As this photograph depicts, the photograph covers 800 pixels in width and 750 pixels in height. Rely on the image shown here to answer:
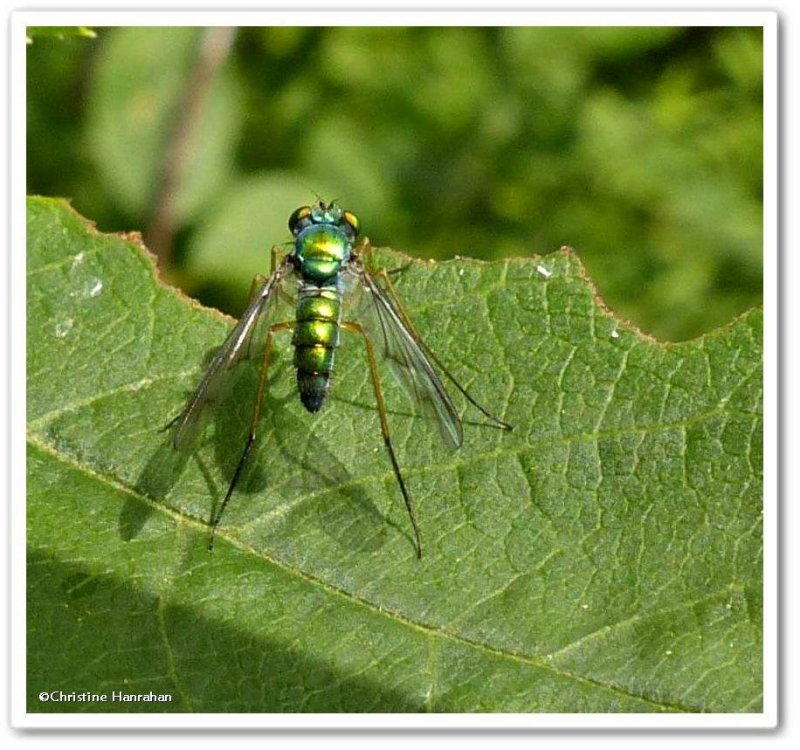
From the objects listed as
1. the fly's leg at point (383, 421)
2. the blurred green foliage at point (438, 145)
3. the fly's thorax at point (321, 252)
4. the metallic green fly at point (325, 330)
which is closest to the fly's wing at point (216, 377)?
the metallic green fly at point (325, 330)

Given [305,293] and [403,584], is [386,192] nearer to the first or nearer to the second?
[305,293]

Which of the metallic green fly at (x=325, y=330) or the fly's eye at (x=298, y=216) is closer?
the metallic green fly at (x=325, y=330)

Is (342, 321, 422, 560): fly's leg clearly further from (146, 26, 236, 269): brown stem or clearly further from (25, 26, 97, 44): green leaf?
(146, 26, 236, 269): brown stem

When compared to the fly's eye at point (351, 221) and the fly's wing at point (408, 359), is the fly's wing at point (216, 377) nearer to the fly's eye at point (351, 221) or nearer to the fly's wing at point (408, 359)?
the fly's wing at point (408, 359)

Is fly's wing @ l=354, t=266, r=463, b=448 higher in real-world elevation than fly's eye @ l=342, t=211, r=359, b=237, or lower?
lower

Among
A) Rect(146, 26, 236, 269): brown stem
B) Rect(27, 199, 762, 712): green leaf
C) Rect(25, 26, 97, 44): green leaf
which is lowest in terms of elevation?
Rect(27, 199, 762, 712): green leaf

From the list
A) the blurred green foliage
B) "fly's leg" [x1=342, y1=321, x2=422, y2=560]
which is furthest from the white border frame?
the blurred green foliage
